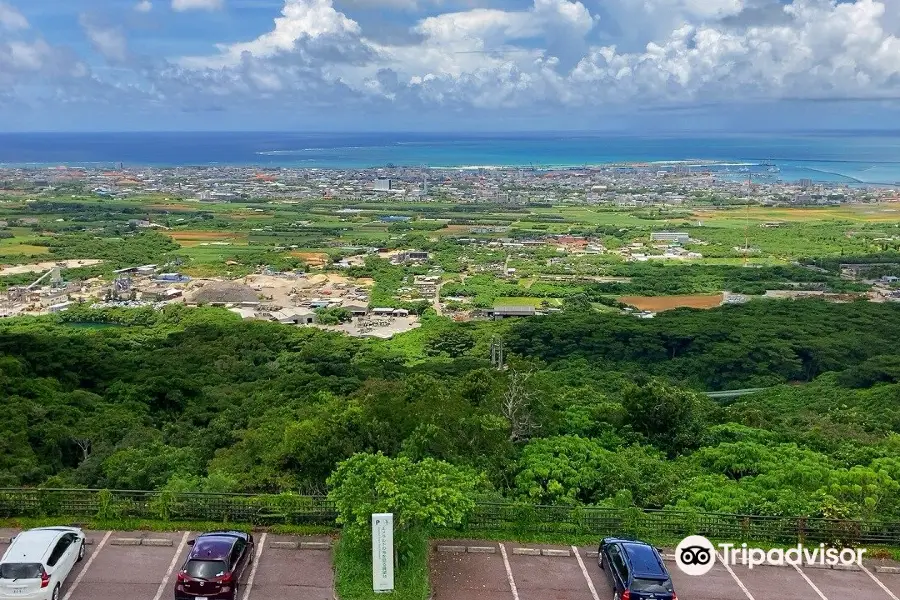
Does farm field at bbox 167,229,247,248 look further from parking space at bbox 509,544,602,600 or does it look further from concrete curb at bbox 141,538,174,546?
parking space at bbox 509,544,602,600

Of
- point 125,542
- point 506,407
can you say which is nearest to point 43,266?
point 506,407

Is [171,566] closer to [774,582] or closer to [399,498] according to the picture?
[399,498]

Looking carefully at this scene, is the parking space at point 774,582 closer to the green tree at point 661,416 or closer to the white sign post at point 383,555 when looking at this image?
the white sign post at point 383,555

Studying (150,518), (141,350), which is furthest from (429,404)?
(141,350)

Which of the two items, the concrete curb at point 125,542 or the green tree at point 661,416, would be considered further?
the green tree at point 661,416

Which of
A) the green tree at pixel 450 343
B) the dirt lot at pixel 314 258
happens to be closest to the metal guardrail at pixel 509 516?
the green tree at pixel 450 343

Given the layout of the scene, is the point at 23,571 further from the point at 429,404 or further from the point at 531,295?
the point at 531,295

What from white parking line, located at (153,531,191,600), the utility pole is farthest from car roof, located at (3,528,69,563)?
the utility pole
